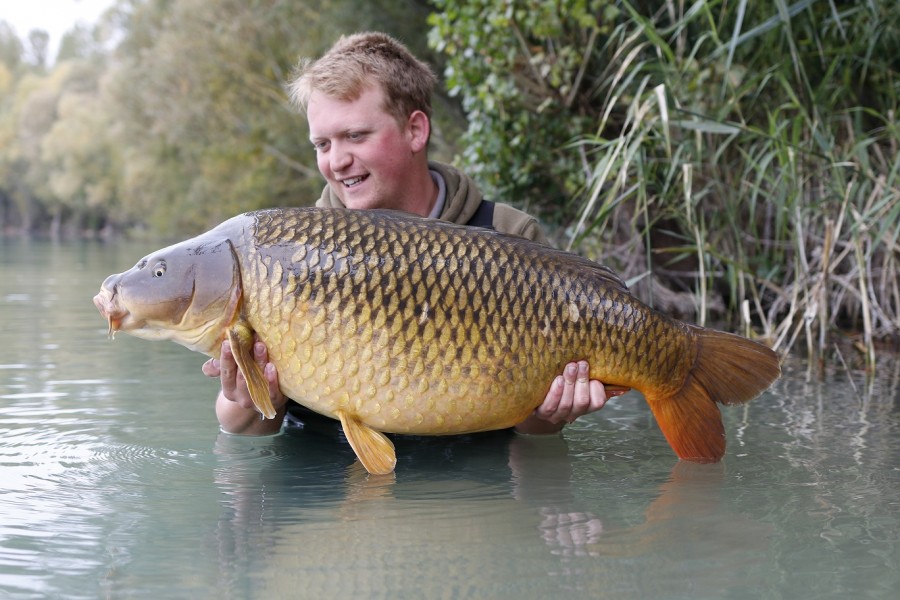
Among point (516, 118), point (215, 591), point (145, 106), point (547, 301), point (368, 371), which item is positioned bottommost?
point (215, 591)

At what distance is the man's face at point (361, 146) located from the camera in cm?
270

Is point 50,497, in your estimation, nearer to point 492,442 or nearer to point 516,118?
point 492,442

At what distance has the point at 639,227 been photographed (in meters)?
5.82

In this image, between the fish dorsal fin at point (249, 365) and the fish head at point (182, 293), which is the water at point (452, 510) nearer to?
the fish dorsal fin at point (249, 365)

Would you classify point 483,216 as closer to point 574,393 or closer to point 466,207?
point 466,207

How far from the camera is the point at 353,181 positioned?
9.08 feet

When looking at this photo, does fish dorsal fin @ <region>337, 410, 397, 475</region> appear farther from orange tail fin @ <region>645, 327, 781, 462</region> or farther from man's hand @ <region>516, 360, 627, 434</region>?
orange tail fin @ <region>645, 327, 781, 462</region>

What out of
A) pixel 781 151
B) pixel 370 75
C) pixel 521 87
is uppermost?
pixel 521 87

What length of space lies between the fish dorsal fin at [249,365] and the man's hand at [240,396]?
19 mm

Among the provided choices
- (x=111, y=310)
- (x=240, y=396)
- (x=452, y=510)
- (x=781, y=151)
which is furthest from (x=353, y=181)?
(x=781, y=151)

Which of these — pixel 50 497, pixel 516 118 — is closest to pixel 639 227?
pixel 516 118

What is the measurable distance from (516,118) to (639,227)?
37.4 inches

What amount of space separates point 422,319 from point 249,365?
37 cm

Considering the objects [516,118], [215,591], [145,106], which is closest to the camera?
[215,591]
